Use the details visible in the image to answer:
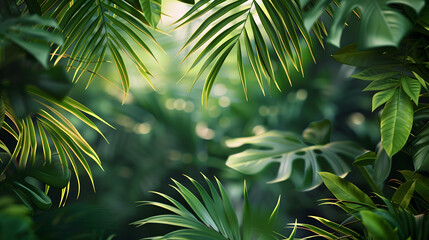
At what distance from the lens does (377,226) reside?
2.05 ft

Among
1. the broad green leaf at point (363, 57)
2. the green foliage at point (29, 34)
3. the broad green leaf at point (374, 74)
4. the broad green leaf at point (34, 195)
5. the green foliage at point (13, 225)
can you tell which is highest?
the green foliage at point (29, 34)

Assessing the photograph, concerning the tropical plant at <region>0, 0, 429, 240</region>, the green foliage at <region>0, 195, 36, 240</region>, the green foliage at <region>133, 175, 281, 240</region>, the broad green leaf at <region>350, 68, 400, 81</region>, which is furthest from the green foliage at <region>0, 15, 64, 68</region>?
the broad green leaf at <region>350, 68, 400, 81</region>

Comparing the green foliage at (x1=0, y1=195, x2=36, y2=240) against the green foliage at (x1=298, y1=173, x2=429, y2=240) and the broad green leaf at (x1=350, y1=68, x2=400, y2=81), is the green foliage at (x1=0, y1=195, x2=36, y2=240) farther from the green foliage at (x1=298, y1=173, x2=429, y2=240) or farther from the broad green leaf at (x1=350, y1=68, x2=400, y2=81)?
the broad green leaf at (x1=350, y1=68, x2=400, y2=81)

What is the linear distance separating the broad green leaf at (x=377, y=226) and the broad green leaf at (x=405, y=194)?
0.74ft

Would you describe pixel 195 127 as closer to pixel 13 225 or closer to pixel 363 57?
pixel 363 57

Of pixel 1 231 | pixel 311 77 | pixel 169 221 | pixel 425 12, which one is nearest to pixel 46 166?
pixel 169 221

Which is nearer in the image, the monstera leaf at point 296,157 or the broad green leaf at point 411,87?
the broad green leaf at point 411,87

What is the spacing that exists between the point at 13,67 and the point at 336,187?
2.24ft

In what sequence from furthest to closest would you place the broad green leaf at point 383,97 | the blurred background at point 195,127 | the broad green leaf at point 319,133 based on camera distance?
the blurred background at point 195,127
the broad green leaf at point 319,133
the broad green leaf at point 383,97

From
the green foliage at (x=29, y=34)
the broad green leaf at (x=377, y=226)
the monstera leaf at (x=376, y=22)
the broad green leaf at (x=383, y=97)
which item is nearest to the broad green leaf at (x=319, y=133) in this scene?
the broad green leaf at (x=383, y=97)

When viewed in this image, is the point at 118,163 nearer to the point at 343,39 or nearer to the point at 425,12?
the point at 343,39

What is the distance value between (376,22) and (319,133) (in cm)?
86

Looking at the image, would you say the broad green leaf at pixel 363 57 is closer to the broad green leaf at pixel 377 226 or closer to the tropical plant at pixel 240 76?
the tropical plant at pixel 240 76

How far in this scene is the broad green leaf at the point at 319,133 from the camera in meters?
1.31
